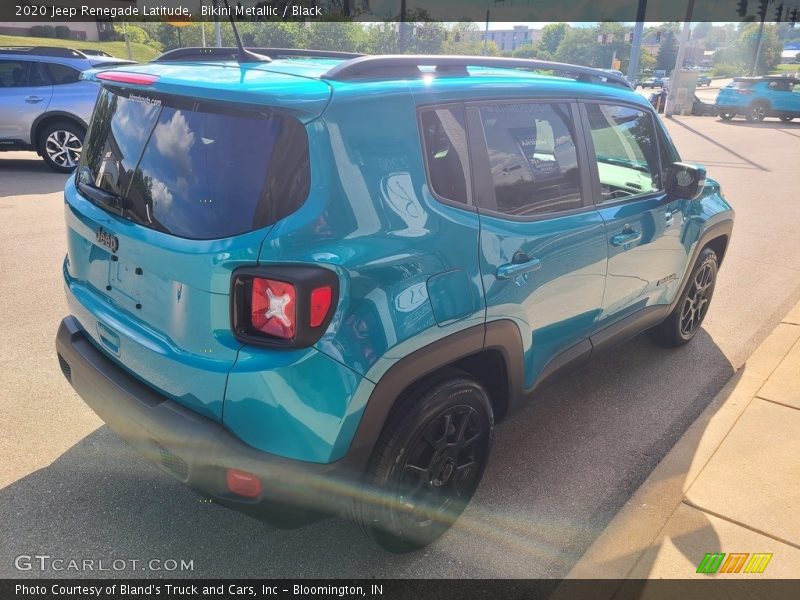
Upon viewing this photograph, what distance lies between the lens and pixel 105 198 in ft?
7.95

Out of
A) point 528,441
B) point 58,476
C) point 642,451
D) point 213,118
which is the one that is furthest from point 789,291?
point 58,476

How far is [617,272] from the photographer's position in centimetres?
320

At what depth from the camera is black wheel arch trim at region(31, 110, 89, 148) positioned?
9.30 meters

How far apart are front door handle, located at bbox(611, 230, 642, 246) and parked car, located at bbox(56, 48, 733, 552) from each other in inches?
9.0

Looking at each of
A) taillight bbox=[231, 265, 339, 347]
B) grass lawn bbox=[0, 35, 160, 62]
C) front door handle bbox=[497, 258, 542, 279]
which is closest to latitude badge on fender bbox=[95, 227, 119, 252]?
taillight bbox=[231, 265, 339, 347]

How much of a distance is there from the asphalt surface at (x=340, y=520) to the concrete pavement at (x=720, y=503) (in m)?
0.12

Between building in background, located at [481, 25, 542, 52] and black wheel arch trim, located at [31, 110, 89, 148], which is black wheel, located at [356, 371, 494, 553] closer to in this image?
black wheel arch trim, located at [31, 110, 89, 148]

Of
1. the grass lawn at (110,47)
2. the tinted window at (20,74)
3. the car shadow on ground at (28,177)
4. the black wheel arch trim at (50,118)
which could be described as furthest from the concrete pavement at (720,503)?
the grass lawn at (110,47)

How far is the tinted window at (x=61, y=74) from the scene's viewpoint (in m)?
9.46

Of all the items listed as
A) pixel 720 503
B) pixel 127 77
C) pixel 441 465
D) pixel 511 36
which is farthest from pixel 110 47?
pixel 511 36

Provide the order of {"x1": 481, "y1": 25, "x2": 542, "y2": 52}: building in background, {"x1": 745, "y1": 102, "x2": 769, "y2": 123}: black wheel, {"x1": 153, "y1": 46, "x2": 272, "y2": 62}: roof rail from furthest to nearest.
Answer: {"x1": 481, "y1": 25, "x2": 542, "y2": 52}: building in background < {"x1": 745, "y1": 102, "x2": 769, "y2": 123}: black wheel < {"x1": 153, "y1": 46, "x2": 272, "y2": 62}: roof rail

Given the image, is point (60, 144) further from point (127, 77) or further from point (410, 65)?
point (410, 65)

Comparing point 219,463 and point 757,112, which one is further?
point 757,112

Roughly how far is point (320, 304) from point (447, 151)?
2.64 feet
